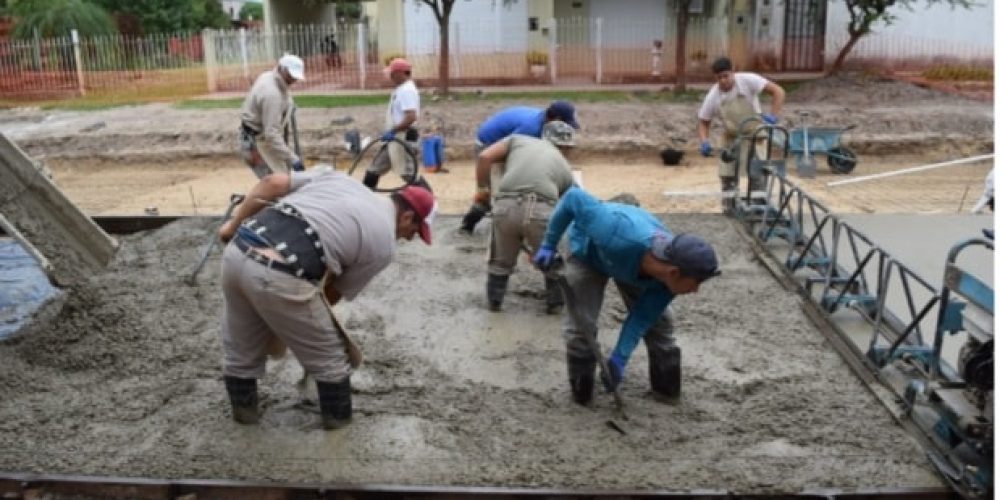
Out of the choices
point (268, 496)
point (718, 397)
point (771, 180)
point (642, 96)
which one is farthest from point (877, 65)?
point (268, 496)

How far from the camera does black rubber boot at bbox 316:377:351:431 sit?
409 centimetres

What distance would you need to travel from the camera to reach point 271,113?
7227 mm

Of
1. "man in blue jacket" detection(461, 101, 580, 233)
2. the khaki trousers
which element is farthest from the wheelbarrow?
the khaki trousers

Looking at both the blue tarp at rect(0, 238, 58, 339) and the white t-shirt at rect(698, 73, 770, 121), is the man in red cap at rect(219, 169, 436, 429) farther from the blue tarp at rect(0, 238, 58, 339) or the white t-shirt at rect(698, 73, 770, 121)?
the white t-shirt at rect(698, 73, 770, 121)

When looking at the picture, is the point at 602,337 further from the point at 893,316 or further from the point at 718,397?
the point at 893,316

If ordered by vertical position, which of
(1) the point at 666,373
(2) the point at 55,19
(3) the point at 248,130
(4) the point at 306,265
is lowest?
(1) the point at 666,373

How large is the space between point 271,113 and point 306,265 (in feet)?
12.4

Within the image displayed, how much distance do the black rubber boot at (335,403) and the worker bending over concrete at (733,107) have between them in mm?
4476

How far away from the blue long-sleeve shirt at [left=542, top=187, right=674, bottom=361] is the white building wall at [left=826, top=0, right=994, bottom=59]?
58.1 feet

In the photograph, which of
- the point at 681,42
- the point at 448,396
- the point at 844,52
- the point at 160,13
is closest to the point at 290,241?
the point at 448,396

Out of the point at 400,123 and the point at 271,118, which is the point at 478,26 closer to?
the point at 400,123

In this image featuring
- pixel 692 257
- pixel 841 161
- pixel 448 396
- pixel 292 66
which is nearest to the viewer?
pixel 692 257

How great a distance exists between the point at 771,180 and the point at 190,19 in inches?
1028

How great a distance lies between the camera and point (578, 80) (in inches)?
774
